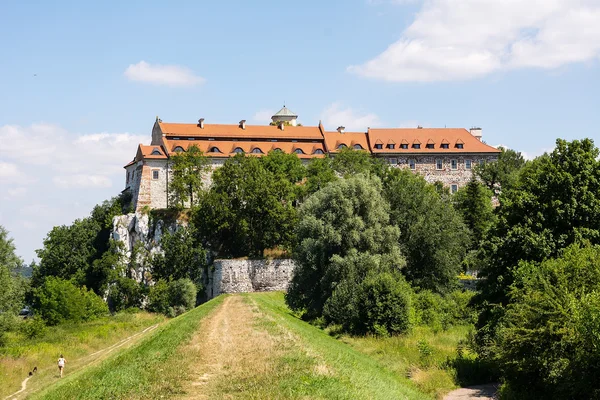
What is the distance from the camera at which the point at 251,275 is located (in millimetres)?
69438

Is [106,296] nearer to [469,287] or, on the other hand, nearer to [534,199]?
[469,287]

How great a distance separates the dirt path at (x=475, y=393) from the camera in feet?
82.1

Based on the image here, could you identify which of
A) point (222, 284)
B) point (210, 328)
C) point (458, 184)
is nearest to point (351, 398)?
point (210, 328)

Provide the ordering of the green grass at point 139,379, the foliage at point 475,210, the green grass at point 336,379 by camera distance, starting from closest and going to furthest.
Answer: the green grass at point 336,379 → the green grass at point 139,379 → the foliage at point 475,210

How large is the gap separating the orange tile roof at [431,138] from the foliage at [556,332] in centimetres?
6935

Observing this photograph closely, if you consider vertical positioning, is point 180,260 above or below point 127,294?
above

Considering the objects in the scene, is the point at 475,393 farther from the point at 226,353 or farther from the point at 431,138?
the point at 431,138

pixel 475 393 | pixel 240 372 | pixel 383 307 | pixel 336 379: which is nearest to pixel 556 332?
pixel 475 393

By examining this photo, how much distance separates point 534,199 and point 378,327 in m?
11.0

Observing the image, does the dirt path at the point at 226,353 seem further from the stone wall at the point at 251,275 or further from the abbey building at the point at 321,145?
the abbey building at the point at 321,145

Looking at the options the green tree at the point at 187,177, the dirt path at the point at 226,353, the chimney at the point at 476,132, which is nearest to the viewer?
the dirt path at the point at 226,353

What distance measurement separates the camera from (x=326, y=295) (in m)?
45.7

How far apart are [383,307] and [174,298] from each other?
34.2 meters

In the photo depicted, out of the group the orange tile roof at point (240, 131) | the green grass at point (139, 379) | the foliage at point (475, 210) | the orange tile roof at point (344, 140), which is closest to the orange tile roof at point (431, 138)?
the orange tile roof at point (344, 140)
